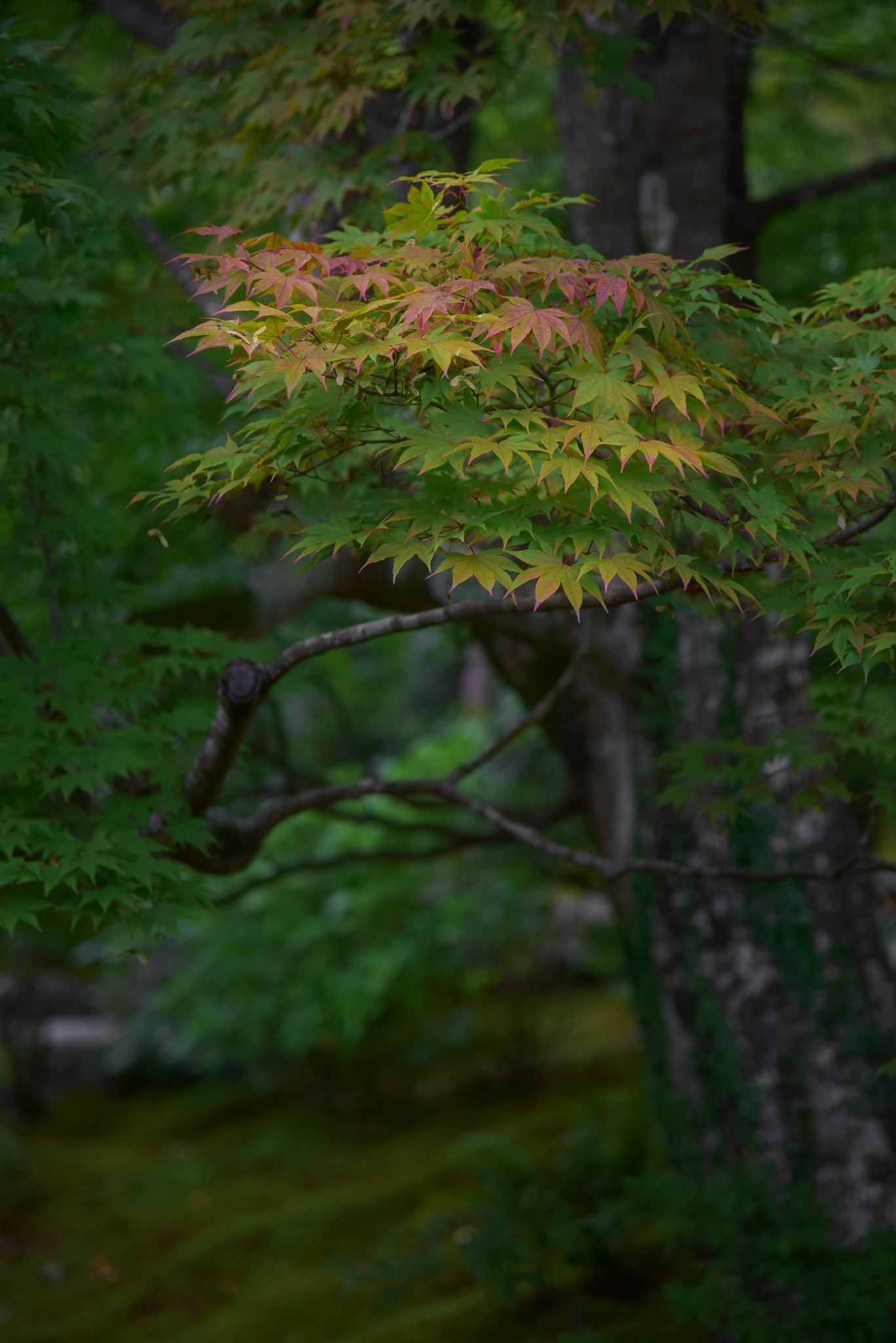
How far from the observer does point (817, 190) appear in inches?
162

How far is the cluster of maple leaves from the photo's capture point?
1.82 metres

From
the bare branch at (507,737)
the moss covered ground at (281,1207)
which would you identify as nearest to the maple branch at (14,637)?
the bare branch at (507,737)

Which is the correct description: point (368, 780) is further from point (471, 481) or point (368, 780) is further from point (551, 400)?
point (551, 400)

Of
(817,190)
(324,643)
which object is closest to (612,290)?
(324,643)

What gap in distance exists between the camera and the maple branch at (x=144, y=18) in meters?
4.25

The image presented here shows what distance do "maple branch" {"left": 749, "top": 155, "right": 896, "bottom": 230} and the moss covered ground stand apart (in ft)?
14.2

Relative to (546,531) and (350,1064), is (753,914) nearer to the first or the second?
(546,531)

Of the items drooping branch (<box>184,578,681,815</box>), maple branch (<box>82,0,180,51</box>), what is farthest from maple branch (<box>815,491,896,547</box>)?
maple branch (<box>82,0,180,51</box>)

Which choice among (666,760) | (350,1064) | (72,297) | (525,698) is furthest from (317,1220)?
(72,297)

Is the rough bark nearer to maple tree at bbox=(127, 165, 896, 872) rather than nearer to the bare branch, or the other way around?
the bare branch

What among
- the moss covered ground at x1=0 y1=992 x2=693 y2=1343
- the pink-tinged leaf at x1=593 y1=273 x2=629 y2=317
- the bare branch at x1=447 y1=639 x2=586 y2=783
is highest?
the pink-tinged leaf at x1=593 y1=273 x2=629 y2=317

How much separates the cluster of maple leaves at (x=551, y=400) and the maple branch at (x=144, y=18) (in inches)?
114

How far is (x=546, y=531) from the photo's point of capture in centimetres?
192

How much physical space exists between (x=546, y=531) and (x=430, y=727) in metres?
8.88
